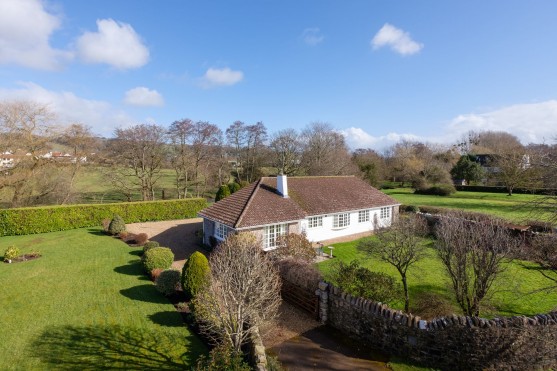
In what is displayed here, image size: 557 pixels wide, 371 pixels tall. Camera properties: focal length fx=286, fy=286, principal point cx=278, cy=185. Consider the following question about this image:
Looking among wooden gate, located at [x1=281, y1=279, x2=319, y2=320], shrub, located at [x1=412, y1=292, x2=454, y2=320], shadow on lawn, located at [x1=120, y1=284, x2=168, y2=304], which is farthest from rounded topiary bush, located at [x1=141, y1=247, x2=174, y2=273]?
shrub, located at [x1=412, y1=292, x2=454, y2=320]

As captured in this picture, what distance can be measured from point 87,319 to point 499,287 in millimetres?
20290

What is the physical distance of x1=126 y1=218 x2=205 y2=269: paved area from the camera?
74.2 ft

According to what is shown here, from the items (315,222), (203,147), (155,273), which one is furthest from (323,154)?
(155,273)

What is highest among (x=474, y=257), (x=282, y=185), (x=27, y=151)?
(x=27, y=151)

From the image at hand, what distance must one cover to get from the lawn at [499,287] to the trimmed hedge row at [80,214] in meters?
22.2

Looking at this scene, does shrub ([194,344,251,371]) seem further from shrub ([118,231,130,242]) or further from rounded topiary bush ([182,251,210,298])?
shrub ([118,231,130,242])

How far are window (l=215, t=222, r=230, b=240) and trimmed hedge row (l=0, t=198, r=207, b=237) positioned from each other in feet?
50.9

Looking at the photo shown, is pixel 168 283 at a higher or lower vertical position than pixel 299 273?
lower

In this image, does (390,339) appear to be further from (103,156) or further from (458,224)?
(103,156)

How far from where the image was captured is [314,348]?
34.8 ft

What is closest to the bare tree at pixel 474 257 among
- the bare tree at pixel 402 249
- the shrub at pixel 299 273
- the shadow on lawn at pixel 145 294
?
the bare tree at pixel 402 249

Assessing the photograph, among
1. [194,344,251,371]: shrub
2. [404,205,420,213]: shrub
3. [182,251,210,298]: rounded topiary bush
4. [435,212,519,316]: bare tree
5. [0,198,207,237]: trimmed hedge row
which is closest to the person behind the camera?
[194,344,251,371]: shrub

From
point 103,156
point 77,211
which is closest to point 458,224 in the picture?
point 77,211

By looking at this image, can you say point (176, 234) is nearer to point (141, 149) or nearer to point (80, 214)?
point (80, 214)
